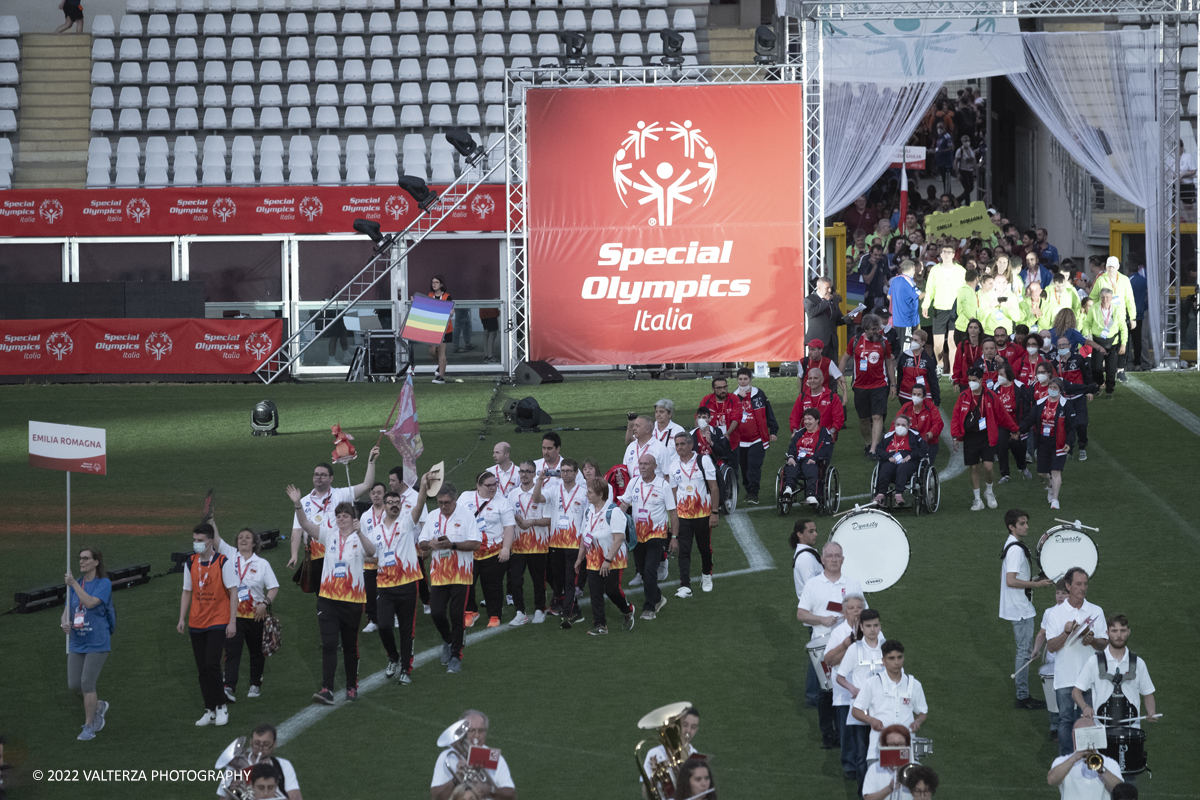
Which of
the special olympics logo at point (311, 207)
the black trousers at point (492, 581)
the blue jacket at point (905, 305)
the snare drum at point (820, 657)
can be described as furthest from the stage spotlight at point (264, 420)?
the snare drum at point (820, 657)

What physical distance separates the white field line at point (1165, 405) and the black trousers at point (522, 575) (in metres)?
11.8

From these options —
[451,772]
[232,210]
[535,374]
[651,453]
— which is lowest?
[451,772]

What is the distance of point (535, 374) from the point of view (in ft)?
87.9

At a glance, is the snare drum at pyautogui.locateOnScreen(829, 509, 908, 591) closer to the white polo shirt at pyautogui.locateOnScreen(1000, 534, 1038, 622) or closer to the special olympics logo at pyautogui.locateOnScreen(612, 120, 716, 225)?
the white polo shirt at pyautogui.locateOnScreen(1000, 534, 1038, 622)

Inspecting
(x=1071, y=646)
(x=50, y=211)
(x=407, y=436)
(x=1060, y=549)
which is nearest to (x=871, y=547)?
(x=1060, y=549)

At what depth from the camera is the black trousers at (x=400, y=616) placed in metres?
12.5

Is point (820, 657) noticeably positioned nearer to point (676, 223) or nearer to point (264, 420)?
point (264, 420)

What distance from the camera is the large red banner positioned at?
86.5ft

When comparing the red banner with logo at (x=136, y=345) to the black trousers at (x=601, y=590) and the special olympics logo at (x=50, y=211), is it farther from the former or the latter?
the black trousers at (x=601, y=590)

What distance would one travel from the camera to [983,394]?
1795cm

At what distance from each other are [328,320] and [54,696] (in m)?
17.5

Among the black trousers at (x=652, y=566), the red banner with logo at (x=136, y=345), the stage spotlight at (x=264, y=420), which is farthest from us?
the red banner with logo at (x=136, y=345)

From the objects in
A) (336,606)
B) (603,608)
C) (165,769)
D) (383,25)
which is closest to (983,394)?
(603,608)

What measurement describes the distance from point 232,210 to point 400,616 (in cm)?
1859
